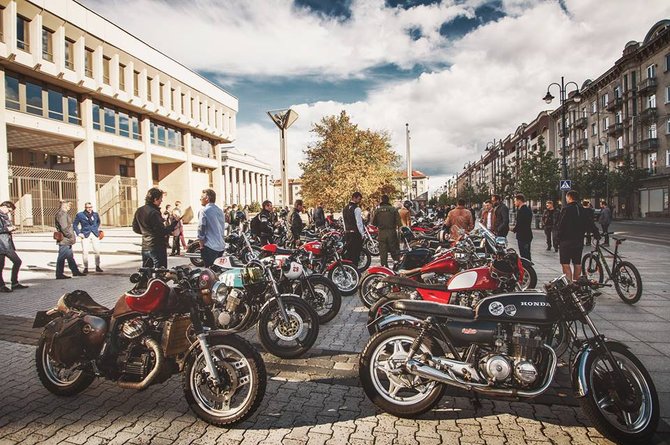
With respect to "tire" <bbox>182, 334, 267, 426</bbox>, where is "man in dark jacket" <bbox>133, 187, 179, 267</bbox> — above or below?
above

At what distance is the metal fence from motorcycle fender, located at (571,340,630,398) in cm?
2841

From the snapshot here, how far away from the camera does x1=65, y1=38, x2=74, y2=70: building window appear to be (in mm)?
27703

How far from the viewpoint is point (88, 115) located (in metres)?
29.3

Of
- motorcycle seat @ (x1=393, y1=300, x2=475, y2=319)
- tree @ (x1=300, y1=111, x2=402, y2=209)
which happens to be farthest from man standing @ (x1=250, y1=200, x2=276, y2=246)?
tree @ (x1=300, y1=111, x2=402, y2=209)

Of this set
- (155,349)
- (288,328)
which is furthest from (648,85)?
(155,349)

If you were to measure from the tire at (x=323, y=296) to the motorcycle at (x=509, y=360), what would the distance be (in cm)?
272

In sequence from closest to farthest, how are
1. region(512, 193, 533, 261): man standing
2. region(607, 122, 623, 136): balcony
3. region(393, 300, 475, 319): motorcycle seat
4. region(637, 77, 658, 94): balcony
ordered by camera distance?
1. region(393, 300, 475, 319): motorcycle seat
2. region(512, 193, 533, 261): man standing
3. region(637, 77, 658, 94): balcony
4. region(607, 122, 623, 136): balcony

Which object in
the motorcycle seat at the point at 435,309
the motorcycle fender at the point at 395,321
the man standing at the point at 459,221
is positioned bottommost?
the motorcycle fender at the point at 395,321

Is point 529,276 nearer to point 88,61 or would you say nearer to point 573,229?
point 573,229

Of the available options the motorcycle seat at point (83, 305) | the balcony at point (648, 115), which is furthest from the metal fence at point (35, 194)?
the balcony at point (648, 115)

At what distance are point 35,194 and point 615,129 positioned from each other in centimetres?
5475

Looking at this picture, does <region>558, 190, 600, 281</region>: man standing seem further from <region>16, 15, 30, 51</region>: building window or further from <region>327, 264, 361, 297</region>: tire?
<region>16, 15, 30, 51</region>: building window

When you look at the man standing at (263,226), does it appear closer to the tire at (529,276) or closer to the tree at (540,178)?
the tire at (529,276)

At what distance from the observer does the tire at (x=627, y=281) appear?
21.8 feet
